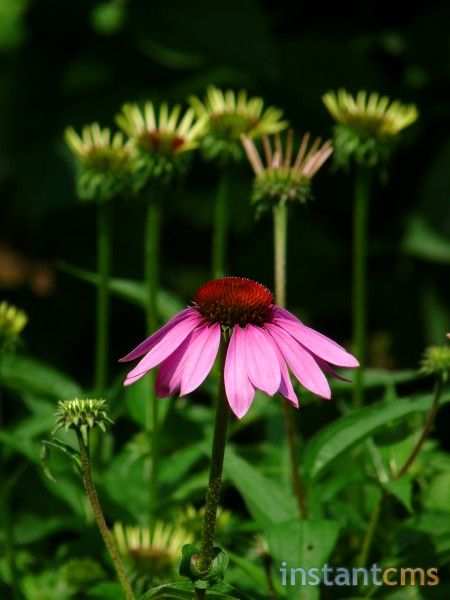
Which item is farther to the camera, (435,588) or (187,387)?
(435,588)

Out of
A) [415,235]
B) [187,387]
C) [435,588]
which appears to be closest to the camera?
[187,387]

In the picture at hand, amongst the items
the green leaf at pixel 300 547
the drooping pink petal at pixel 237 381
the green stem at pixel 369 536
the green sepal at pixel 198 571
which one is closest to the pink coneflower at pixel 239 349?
the drooping pink petal at pixel 237 381

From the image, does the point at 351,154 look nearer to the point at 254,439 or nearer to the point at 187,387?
the point at 187,387

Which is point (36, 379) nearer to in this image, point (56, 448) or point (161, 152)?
point (161, 152)

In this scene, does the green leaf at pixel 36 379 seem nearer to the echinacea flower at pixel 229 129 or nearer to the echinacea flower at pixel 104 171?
the echinacea flower at pixel 104 171

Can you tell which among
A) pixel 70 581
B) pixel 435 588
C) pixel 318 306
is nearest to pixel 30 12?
pixel 318 306

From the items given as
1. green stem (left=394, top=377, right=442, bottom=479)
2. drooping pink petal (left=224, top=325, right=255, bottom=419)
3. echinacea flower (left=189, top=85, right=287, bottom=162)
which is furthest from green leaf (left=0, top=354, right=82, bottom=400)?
drooping pink petal (left=224, top=325, right=255, bottom=419)
